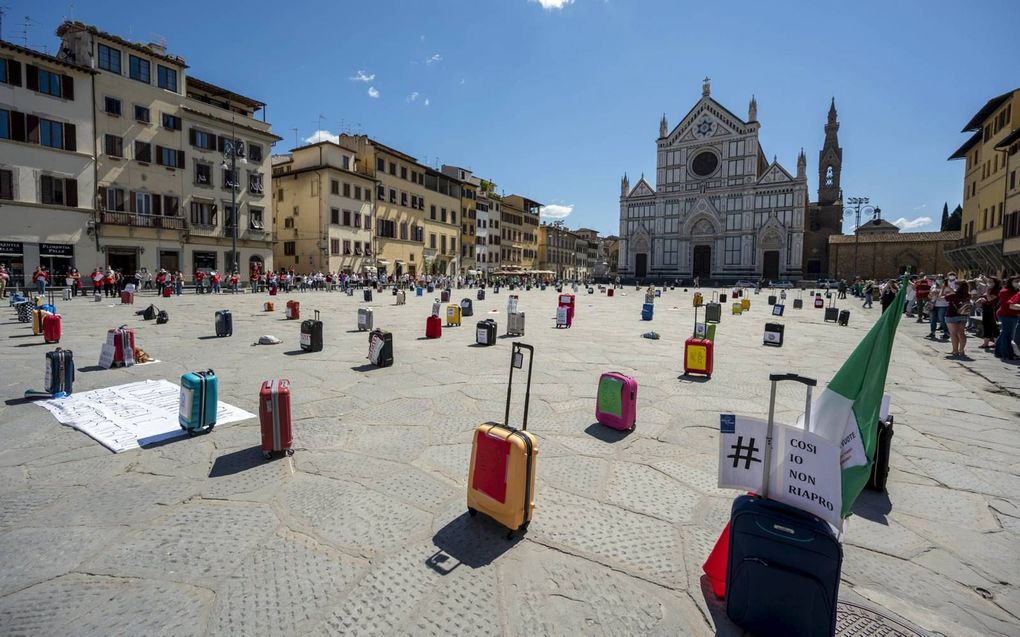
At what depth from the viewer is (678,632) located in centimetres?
262

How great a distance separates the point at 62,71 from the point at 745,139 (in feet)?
222

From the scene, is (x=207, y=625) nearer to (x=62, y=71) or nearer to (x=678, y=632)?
(x=678, y=632)

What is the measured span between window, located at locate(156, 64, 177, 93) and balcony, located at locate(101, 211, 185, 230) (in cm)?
811

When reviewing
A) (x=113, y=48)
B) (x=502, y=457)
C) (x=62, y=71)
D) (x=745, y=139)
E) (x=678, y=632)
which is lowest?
(x=678, y=632)

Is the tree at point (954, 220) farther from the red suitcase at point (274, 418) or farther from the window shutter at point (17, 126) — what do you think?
the window shutter at point (17, 126)

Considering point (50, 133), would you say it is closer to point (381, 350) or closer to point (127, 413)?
point (381, 350)

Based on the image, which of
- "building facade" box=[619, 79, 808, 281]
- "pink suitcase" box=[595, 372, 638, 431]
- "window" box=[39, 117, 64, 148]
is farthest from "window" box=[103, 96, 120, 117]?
"building facade" box=[619, 79, 808, 281]

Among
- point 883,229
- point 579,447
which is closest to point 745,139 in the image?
point 883,229

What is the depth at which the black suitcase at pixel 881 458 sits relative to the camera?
4.07 metres

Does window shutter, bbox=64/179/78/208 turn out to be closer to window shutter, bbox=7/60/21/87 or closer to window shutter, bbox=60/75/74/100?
window shutter, bbox=60/75/74/100

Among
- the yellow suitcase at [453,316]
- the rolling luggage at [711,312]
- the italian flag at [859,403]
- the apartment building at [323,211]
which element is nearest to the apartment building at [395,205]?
the apartment building at [323,211]

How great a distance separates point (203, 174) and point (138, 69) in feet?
21.6

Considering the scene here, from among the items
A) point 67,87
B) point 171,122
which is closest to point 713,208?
point 171,122

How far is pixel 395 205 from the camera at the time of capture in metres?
49.5
